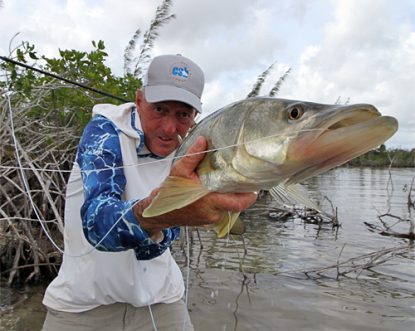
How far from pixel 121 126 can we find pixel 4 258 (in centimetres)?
482

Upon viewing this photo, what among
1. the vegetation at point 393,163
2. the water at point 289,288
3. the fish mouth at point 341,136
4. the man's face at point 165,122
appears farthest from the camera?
the vegetation at point 393,163

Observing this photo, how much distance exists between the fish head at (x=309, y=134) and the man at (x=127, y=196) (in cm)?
82

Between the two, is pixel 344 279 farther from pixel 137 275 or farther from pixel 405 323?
pixel 137 275

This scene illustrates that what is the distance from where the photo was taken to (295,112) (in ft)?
Answer: 5.08

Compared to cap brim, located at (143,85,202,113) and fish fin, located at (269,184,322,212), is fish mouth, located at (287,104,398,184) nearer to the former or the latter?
fish fin, located at (269,184,322,212)

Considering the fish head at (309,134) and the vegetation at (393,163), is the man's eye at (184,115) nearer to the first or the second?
the fish head at (309,134)

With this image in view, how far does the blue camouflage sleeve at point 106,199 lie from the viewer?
75.1 inches

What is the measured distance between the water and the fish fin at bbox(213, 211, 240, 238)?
3.68m

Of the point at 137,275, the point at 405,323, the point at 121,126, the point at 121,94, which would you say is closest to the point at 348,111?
the point at 121,126

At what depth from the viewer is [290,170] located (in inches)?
60.6

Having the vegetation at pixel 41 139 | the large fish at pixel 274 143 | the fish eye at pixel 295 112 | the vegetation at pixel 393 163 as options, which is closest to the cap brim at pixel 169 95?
the large fish at pixel 274 143

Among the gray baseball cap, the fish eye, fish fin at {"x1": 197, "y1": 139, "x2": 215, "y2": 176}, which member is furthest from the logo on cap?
the fish eye

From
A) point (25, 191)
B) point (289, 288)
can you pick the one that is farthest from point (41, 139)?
point (289, 288)

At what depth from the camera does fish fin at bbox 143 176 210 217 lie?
1.64 metres
